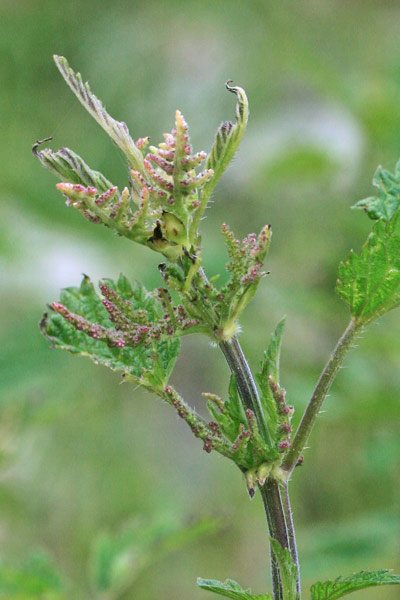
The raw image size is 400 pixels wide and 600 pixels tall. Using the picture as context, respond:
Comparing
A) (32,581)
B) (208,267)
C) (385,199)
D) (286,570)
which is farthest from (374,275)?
(208,267)

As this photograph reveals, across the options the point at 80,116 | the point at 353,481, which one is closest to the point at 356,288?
the point at 353,481

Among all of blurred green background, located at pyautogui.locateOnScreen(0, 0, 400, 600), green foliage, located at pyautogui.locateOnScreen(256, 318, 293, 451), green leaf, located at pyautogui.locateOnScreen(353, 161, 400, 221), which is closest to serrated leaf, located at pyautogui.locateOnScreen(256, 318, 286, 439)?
green foliage, located at pyautogui.locateOnScreen(256, 318, 293, 451)

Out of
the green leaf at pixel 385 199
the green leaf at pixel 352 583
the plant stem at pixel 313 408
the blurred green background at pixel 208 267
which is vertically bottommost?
the green leaf at pixel 352 583

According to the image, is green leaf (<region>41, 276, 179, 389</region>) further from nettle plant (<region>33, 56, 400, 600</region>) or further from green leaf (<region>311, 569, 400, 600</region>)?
green leaf (<region>311, 569, 400, 600</region>)

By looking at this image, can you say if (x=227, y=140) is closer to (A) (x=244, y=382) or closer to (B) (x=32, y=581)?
(A) (x=244, y=382)

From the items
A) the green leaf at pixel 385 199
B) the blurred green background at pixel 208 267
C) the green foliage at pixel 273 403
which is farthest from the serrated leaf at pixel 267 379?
the blurred green background at pixel 208 267

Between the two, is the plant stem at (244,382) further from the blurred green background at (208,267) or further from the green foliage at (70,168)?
the blurred green background at (208,267)

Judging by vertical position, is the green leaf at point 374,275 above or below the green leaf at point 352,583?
above

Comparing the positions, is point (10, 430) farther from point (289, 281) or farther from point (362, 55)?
point (362, 55)
